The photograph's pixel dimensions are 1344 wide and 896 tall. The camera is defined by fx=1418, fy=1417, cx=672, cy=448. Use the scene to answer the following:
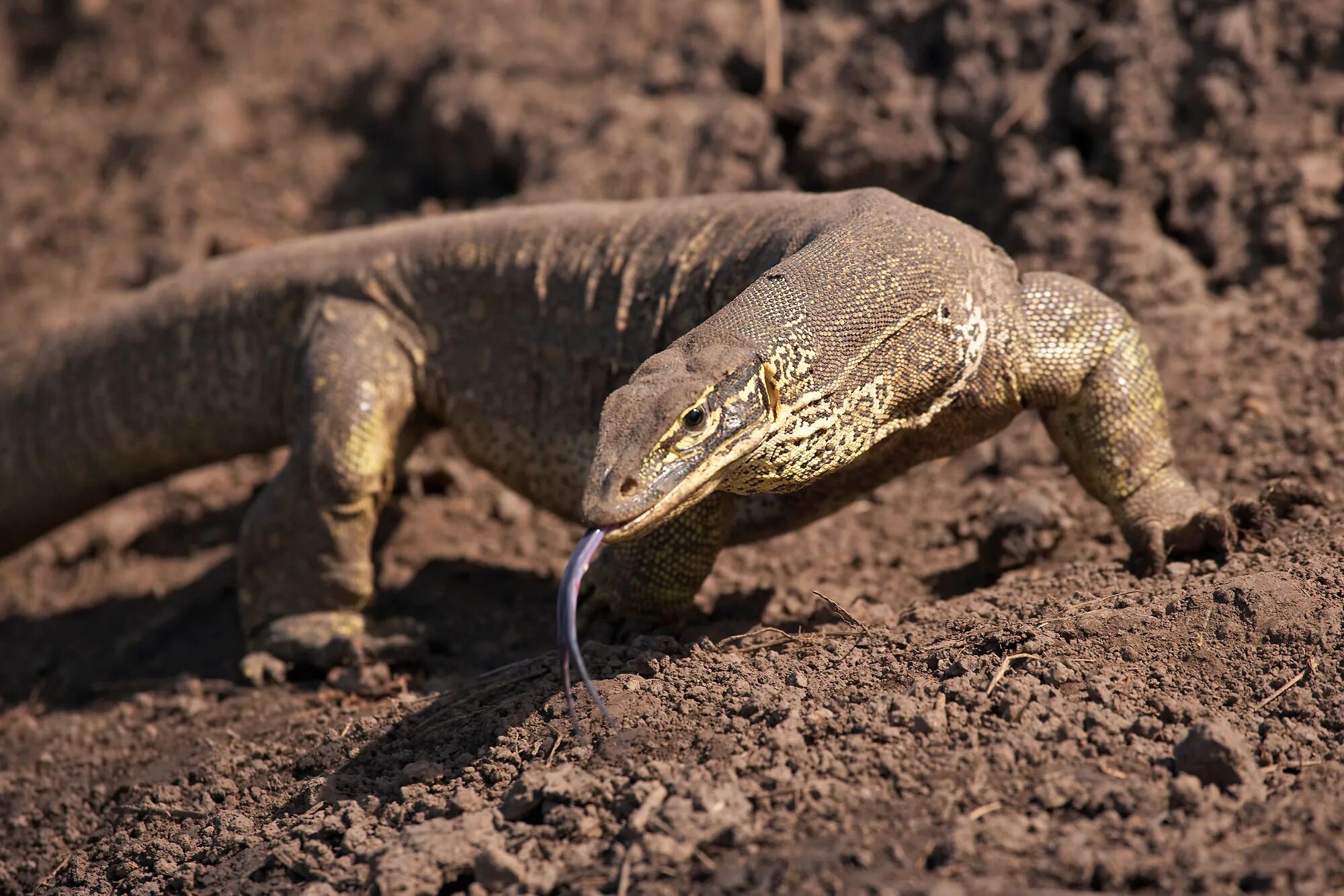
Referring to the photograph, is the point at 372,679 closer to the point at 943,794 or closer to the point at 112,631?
the point at 112,631

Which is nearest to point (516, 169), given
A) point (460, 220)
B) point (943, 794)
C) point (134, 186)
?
point (460, 220)

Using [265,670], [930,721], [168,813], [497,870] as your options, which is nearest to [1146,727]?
[930,721]

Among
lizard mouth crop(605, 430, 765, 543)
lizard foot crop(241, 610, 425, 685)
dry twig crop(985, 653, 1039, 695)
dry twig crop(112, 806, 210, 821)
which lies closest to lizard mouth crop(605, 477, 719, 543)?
lizard mouth crop(605, 430, 765, 543)

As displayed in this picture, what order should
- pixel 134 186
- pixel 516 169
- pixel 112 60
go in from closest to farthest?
pixel 516 169 < pixel 134 186 < pixel 112 60

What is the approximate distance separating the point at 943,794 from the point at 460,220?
437cm

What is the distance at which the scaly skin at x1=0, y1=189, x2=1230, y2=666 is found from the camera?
190 inches

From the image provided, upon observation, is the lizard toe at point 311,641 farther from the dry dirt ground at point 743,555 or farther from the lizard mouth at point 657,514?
the lizard mouth at point 657,514

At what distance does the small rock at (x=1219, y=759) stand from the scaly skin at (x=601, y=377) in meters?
1.48

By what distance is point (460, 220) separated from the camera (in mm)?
7355

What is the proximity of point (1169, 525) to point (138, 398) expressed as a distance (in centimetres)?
546

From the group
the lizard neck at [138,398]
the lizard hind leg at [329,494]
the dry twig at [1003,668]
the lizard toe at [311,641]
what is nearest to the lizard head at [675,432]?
the dry twig at [1003,668]

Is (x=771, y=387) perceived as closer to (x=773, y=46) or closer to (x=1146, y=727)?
(x=1146, y=727)

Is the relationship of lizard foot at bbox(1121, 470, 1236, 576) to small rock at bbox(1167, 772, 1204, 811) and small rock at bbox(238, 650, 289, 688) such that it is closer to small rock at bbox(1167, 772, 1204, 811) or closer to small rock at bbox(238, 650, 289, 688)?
small rock at bbox(1167, 772, 1204, 811)

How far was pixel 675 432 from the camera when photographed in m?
4.39
